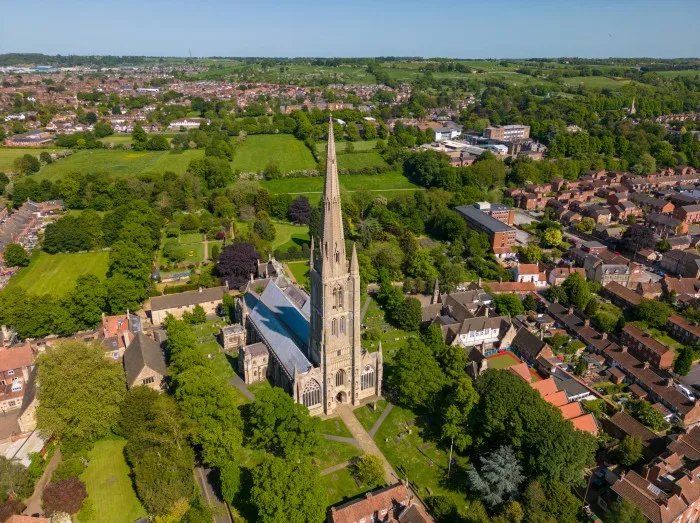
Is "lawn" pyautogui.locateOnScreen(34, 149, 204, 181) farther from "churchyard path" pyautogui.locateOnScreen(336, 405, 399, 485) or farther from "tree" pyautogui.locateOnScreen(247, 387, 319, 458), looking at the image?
"tree" pyautogui.locateOnScreen(247, 387, 319, 458)

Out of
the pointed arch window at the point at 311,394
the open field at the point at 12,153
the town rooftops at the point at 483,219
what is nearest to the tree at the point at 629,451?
the pointed arch window at the point at 311,394

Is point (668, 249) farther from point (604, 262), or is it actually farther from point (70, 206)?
point (70, 206)

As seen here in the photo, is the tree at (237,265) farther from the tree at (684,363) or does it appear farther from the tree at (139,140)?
the tree at (139,140)

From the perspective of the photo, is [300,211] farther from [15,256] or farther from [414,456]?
[414,456]

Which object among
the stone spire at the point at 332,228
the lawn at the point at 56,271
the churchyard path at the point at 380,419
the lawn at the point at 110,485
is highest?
the stone spire at the point at 332,228

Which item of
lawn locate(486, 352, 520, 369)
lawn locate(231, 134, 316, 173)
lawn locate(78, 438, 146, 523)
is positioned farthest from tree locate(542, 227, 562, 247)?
lawn locate(78, 438, 146, 523)

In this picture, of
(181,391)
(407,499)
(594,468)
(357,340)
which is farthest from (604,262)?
(181,391)

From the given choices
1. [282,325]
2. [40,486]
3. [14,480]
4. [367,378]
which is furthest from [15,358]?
[367,378]
